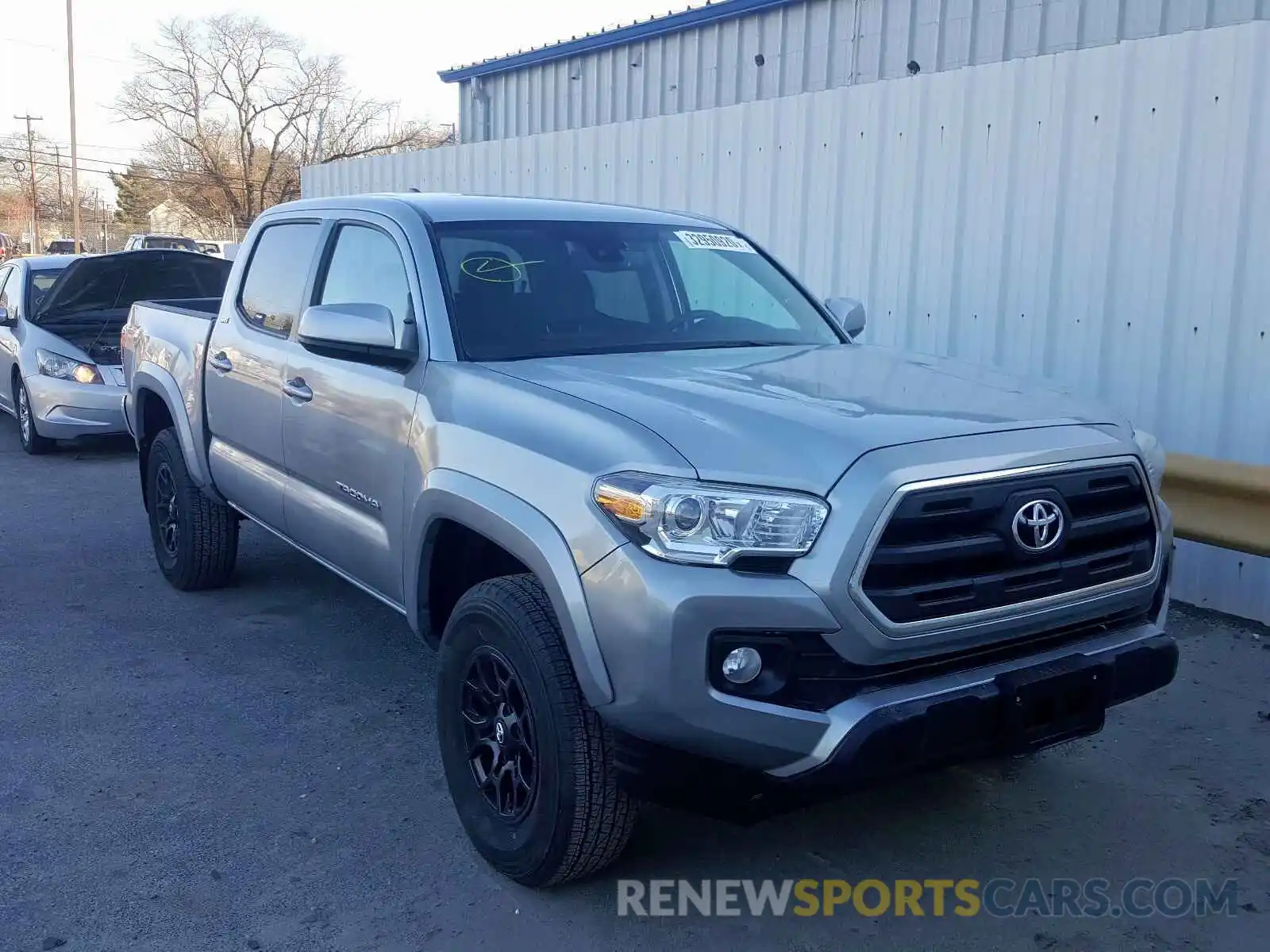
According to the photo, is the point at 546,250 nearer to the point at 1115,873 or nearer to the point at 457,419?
the point at 457,419

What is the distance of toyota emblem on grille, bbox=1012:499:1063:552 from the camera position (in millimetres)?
2896

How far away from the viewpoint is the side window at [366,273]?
413 centimetres

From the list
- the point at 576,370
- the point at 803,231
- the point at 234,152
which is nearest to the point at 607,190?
the point at 803,231

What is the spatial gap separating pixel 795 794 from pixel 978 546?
2.38 ft

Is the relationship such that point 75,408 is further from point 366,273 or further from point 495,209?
point 495,209

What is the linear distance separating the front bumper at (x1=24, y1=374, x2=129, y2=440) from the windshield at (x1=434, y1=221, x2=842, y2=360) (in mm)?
6808

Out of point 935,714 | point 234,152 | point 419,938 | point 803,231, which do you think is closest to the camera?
point 935,714

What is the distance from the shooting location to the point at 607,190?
31.1 feet

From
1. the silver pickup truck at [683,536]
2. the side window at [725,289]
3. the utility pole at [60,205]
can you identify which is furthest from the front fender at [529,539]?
the utility pole at [60,205]

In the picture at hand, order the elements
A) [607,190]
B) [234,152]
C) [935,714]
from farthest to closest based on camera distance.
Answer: [234,152], [607,190], [935,714]

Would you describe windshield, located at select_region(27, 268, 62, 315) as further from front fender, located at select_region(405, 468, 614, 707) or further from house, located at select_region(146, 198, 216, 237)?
house, located at select_region(146, 198, 216, 237)

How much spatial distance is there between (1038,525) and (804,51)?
10.2 meters

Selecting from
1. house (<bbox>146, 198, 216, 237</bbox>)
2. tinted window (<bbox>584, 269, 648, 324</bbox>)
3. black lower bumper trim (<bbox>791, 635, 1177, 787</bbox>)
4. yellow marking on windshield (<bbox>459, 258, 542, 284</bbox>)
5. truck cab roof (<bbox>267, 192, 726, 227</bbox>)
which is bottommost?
black lower bumper trim (<bbox>791, 635, 1177, 787</bbox>)

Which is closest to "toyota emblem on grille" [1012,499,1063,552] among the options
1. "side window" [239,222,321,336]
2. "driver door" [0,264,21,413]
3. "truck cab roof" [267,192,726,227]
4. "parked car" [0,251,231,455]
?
"truck cab roof" [267,192,726,227]
